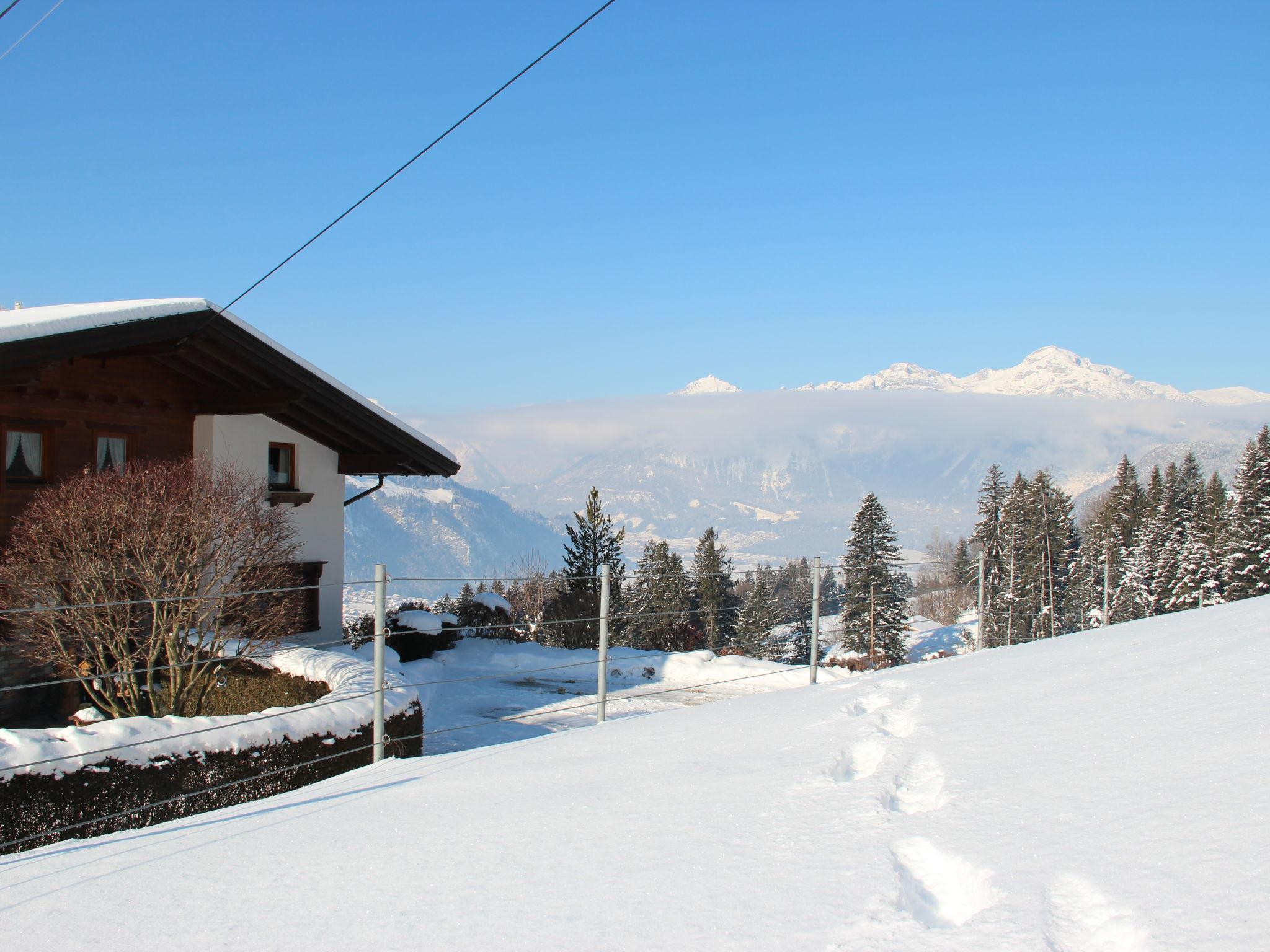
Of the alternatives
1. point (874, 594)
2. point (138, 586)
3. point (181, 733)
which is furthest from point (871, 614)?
point (181, 733)

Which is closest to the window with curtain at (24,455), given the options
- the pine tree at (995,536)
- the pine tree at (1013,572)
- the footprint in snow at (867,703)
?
the footprint in snow at (867,703)

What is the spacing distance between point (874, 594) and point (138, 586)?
40.0m

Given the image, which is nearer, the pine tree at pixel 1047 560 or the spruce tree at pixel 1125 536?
the spruce tree at pixel 1125 536

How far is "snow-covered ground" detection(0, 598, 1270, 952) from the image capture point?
7.84 feet

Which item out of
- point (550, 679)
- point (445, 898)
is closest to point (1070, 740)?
point (445, 898)

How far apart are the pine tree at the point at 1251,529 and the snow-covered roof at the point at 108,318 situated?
32800mm

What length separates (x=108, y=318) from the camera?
980 cm

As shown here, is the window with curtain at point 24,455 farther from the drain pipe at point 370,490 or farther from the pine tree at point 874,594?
the pine tree at point 874,594

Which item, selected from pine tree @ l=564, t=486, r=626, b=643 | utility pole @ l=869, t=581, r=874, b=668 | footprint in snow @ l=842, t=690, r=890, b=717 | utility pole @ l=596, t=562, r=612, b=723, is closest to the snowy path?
utility pole @ l=596, t=562, r=612, b=723

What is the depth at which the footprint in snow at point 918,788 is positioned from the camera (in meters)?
3.24

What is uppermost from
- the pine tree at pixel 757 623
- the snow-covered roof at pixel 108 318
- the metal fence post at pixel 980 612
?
the snow-covered roof at pixel 108 318

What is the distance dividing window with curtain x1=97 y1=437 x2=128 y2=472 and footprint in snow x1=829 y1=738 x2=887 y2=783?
396 inches

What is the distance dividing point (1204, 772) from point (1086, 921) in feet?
3.61

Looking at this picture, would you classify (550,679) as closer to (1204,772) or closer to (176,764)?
(176,764)
